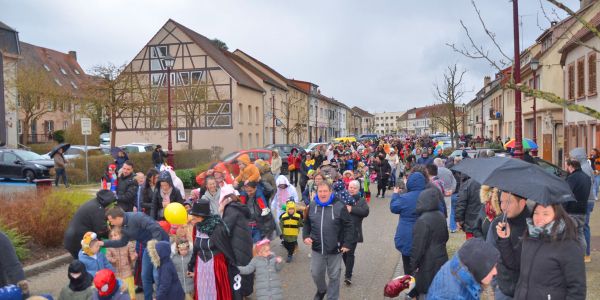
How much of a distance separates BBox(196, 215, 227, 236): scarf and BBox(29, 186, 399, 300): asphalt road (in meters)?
2.09

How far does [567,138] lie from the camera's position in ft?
80.5

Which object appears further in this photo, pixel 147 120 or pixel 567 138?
pixel 147 120

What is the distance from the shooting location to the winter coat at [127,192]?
8.39m

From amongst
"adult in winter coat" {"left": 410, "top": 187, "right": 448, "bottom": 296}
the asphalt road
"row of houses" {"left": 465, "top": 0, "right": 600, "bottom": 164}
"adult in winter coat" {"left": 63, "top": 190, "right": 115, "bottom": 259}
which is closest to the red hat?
"adult in winter coat" {"left": 63, "top": 190, "right": 115, "bottom": 259}

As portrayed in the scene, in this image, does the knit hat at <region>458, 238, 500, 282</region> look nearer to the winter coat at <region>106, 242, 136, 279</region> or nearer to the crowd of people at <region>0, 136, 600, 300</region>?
the crowd of people at <region>0, 136, 600, 300</region>

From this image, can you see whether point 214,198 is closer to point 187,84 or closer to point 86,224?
point 86,224

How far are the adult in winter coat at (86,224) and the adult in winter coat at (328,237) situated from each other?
8.55 ft

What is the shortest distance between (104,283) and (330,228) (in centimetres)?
274

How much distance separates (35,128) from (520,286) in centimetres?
5526

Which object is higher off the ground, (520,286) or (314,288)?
(520,286)

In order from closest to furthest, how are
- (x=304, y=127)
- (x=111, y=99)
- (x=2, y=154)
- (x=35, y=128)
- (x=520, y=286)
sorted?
(x=520, y=286) → (x=2, y=154) → (x=111, y=99) → (x=35, y=128) → (x=304, y=127)

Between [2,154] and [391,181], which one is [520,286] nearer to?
[391,181]

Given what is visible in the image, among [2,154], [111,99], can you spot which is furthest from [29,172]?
[111,99]

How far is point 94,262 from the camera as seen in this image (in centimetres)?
561
